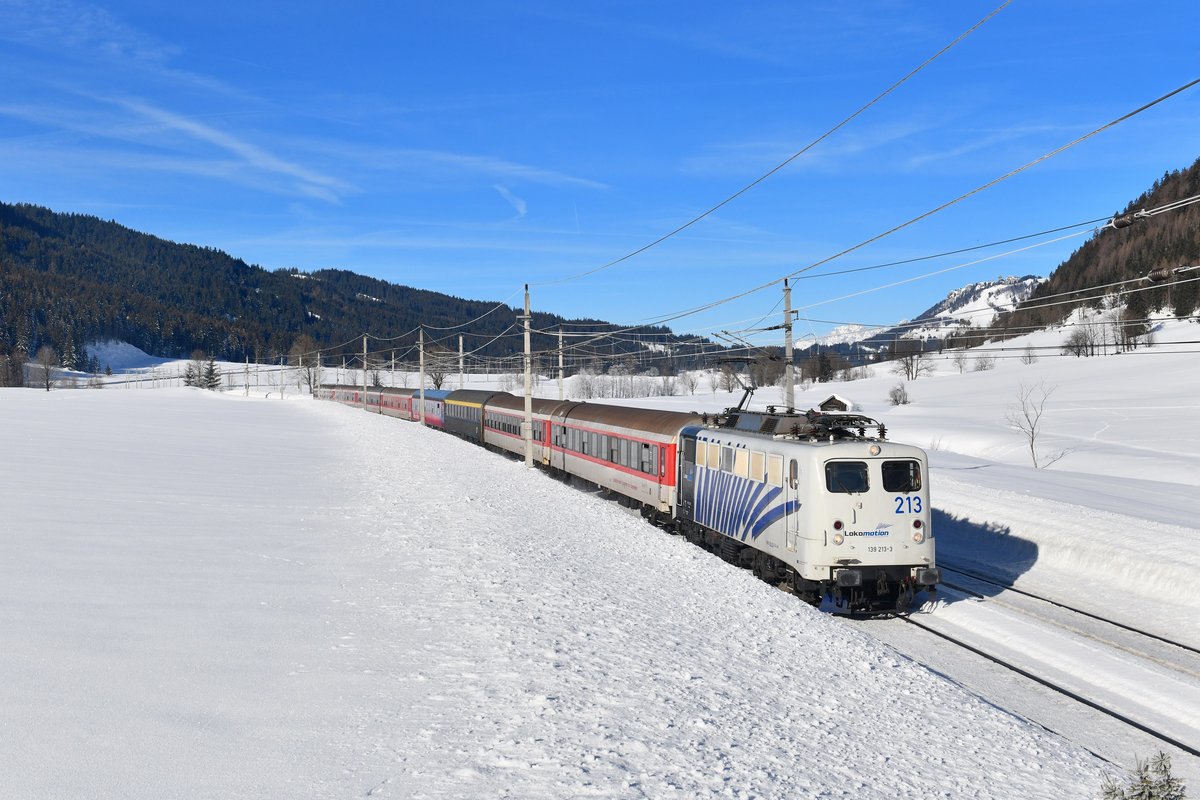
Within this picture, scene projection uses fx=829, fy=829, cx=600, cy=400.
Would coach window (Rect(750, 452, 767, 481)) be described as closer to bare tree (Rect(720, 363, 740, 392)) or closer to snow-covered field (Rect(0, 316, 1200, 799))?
snow-covered field (Rect(0, 316, 1200, 799))

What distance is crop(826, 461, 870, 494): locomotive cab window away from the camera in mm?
14867

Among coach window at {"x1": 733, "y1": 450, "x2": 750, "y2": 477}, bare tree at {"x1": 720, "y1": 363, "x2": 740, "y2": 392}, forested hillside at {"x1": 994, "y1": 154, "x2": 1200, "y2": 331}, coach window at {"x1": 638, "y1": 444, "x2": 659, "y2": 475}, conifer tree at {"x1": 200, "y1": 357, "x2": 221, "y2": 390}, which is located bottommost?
coach window at {"x1": 638, "y1": 444, "x2": 659, "y2": 475}

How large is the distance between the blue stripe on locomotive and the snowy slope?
44.0 inches

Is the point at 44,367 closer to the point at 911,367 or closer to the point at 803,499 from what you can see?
the point at 911,367

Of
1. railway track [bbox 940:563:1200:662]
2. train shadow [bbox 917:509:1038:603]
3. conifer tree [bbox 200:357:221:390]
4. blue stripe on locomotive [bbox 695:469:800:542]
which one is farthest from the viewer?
conifer tree [bbox 200:357:221:390]

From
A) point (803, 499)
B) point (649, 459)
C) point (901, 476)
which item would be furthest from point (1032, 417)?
point (803, 499)

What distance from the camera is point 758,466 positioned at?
1708cm

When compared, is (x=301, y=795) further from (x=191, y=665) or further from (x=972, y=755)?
(x=972, y=755)

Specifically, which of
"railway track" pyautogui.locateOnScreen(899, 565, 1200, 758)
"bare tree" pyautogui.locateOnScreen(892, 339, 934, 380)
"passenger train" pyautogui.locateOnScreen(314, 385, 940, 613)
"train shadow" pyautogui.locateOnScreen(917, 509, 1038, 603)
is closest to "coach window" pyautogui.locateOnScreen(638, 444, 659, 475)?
"passenger train" pyautogui.locateOnScreen(314, 385, 940, 613)

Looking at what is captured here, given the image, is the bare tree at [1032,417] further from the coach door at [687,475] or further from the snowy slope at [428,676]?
the snowy slope at [428,676]

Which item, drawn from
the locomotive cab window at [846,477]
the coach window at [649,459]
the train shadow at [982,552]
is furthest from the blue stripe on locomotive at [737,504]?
the train shadow at [982,552]

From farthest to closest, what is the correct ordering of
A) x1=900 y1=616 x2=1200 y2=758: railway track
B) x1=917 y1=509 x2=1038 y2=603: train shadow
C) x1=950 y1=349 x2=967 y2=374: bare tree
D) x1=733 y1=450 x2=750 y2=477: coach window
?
1. x1=950 y1=349 x2=967 y2=374: bare tree
2. x1=917 y1=509 x2=1038 y2=603: train shadow
3. x1=733 y1=450 x2=750 y2=477: coach window
4. x1=900 y1=616 x2=1200 y2=758: railway track

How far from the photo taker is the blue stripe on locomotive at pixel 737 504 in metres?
16.3

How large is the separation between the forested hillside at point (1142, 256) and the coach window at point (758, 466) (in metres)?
123
